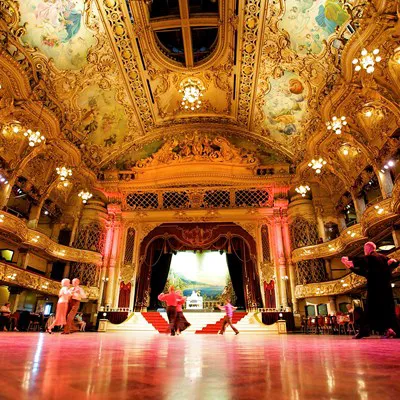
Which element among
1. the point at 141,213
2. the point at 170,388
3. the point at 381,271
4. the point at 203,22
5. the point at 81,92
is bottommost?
the point at 170,388

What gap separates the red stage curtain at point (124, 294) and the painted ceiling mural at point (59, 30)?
34.3 feet

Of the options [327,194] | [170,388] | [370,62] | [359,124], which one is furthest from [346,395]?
[327,194]

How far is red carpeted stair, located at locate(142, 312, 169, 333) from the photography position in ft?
42.8

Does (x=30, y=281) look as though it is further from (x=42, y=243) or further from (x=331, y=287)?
(x=331, y=287)

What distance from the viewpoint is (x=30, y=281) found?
1288cm

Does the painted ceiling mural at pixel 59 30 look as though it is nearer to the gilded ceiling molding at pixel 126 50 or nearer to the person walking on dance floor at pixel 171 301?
the gilded ceiling molding at pixel 126 50

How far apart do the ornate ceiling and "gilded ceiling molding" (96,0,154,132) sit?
4cm

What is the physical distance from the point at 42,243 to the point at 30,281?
70.5 inches

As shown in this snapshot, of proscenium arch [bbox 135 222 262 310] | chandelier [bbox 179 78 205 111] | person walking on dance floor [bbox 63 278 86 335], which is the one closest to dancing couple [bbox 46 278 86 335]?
person walking on dance floor [bbox 63 278 86 335]

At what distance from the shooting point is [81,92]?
549 inches

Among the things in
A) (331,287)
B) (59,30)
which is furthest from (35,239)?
(331,287)

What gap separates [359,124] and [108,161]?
12923mm

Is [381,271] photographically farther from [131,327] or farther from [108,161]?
[108,161]

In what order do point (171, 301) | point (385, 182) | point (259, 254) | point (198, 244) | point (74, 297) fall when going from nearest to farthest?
point (74, 297) → point (171, 301) → point (385, 182) → point (259, 254) → point (198, 244)
